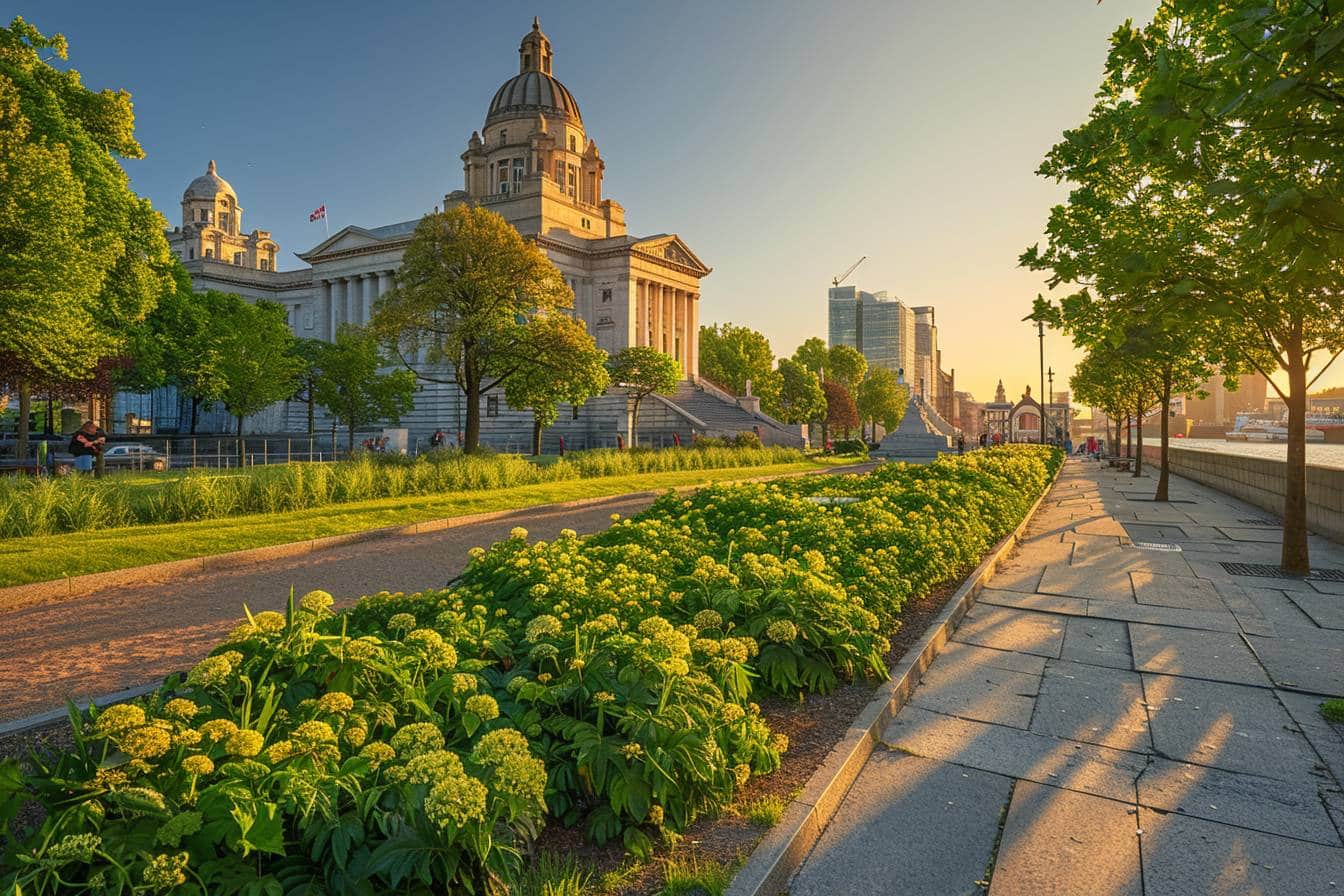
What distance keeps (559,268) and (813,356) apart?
158ft

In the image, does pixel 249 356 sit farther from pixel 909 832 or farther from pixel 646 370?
pixel 909 832

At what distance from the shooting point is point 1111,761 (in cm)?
457

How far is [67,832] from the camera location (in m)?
2.35

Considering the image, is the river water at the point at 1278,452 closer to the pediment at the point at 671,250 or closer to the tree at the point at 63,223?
the tree at the point at 63,223

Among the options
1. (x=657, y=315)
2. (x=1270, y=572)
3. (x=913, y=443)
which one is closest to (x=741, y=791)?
(x=1270, y=572)

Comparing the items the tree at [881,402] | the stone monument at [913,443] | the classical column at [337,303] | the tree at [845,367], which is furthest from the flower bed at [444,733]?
the tree at [881,402]

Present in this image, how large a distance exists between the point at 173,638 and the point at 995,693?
303 inches

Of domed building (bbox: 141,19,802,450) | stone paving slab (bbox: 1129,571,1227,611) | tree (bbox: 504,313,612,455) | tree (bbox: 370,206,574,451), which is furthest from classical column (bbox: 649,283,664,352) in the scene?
stone paving slab (bbox: 1129,571,1227,611)

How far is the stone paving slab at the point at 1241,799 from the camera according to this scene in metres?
3.81

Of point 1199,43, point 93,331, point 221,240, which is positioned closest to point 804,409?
point 93,331

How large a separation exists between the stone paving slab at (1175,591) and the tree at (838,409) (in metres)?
81.8

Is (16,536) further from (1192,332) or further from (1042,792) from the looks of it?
(1192,332)

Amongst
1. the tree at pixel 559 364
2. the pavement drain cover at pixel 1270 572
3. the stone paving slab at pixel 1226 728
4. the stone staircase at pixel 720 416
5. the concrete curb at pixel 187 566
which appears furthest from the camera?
the stone staircase at pixel 720 416

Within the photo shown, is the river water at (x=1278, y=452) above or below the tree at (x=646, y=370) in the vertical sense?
below
